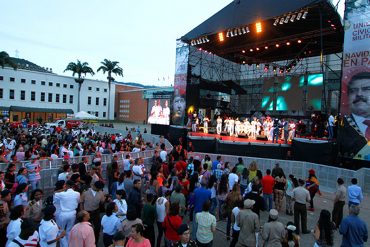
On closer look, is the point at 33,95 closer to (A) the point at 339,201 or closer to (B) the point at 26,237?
(B) the point at 26,237

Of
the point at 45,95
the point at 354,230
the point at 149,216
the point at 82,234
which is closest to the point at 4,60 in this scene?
the point at 45,95

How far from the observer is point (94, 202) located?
5.77 metres

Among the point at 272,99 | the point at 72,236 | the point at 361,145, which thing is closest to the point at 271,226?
the point at 72,236

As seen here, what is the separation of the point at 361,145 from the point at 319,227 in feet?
36.4

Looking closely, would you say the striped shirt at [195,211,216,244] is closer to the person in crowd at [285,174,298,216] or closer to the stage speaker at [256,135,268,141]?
the person in crowd at [285,174,298,216]

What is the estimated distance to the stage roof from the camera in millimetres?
17062

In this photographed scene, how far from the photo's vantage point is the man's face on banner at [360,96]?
44.1 feet

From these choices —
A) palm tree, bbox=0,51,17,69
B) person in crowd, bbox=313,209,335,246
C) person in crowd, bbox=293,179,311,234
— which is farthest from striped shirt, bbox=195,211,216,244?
palm tree, bbox=0,51,17,69

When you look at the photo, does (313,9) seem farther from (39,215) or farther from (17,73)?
(17,73)

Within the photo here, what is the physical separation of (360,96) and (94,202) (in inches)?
530

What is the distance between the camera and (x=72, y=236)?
418 centimetres

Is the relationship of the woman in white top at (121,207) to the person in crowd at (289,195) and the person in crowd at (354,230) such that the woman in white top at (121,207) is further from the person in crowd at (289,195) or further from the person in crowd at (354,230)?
the person in crowd at (289,195)

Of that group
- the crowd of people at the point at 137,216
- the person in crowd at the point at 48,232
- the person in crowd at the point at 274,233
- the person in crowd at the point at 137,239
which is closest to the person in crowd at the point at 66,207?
the crowd of people at the point at 137,216

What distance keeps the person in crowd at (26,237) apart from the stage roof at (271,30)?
17.1 metres
